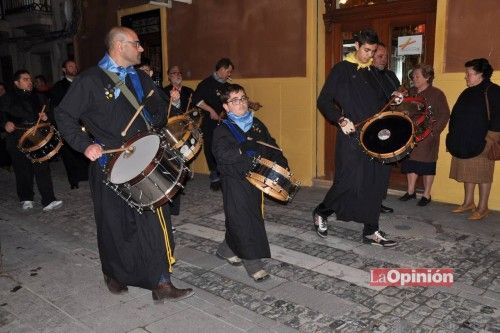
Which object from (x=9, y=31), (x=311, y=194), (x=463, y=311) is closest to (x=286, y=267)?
(x=463, y=311)

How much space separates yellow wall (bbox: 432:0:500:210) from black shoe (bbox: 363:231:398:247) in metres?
2.11

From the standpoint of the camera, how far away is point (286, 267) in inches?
176

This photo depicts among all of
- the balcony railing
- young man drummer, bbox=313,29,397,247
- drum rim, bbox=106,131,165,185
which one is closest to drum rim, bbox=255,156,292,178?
drum rim, bbox=106,131,165,185

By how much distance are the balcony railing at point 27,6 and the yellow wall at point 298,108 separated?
1327cm

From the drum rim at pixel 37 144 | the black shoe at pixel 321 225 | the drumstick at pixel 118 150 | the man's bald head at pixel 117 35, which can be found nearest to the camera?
the drumstick at pixel 118 150

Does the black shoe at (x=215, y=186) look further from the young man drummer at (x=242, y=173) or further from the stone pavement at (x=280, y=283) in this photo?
the young man drummer at (x=242, y=173)

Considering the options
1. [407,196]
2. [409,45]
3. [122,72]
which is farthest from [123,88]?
[409,45]

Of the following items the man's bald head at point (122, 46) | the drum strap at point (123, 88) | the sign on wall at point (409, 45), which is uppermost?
the sign on wall at point (409, 45)

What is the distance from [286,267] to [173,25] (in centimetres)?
735

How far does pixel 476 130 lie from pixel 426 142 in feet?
2.70

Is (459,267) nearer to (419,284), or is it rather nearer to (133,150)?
(419,284)

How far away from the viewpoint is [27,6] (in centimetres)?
1797

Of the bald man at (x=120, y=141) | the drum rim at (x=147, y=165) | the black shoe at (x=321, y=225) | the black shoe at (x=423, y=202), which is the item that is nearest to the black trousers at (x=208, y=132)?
the black shoe at (x=321, y=225)

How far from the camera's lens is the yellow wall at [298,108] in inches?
302
